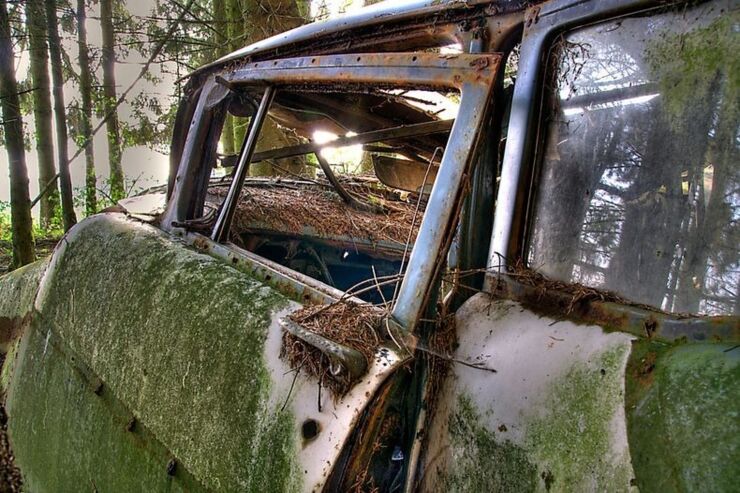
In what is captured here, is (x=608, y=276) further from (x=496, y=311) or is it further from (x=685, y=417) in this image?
(x=685, y=417)

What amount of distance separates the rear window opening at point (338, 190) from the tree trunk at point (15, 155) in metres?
3.49

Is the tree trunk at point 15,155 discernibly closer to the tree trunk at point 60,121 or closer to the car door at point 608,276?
the tree trunk at point 60,121

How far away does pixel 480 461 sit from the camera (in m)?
0.99

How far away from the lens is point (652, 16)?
1.08 meters

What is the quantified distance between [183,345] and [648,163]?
1.36 metres

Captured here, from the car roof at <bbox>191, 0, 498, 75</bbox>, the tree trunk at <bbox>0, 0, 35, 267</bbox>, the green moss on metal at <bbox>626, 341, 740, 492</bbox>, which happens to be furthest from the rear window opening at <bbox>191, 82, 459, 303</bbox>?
the tree trunk at <bbox>0, 0, 35, 267</bbox>

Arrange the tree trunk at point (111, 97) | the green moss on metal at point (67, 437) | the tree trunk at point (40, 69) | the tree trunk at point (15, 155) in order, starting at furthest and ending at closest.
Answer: the tree trunk at point (111, 97), the tree trunk at point (40, 69), the tree trunk at point (15, 155), the green moss on metal at point (67, 437)

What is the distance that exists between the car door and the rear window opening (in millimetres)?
894

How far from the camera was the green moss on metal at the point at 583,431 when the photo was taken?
829 millimetres

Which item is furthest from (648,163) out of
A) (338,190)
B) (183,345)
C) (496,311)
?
(338,190)

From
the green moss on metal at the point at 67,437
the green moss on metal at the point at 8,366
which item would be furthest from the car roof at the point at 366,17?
the green moss on metal at the point at 8,366

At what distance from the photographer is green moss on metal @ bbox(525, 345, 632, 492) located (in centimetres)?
83

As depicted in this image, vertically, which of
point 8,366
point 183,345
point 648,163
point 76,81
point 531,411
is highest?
point 76,81

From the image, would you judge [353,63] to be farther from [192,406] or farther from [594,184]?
[192,406]
